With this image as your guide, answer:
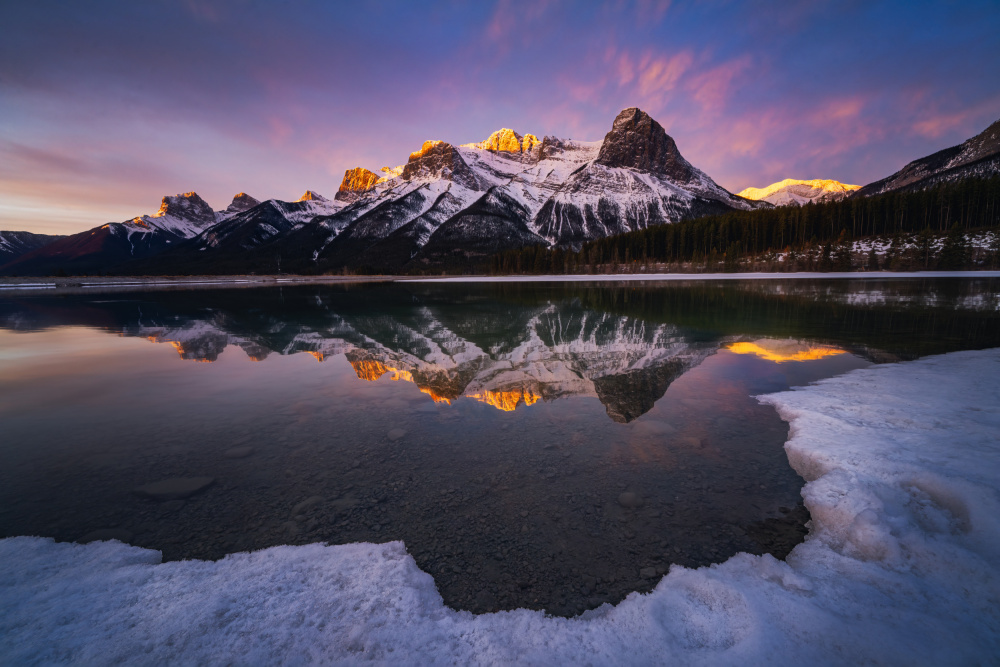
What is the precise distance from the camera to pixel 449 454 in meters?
8.60

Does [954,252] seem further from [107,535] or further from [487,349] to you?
[107,535]

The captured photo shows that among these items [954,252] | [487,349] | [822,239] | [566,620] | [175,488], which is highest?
[822,239]

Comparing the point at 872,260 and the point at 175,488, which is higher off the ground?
the point at 872,260

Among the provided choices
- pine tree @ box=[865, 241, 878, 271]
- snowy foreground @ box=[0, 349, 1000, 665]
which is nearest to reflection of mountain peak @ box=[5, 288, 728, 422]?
snowy foreground @ box=[0, 349, 1000, 665]

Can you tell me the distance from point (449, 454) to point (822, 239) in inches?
6161

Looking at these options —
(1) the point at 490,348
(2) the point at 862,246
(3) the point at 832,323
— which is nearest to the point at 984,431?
(1) the point at 490,348

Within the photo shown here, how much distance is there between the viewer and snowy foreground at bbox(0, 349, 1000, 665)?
3.76 m

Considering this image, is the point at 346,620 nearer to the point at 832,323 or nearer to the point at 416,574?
the point at 416,574

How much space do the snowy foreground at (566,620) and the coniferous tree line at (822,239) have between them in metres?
134

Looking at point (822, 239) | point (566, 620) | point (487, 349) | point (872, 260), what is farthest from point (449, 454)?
point (822, 239)

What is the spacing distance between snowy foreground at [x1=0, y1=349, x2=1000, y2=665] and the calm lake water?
1.41 ft

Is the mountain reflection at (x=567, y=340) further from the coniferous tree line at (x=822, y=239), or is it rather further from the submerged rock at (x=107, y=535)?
the coniferous tree line at (x=822, y=239)

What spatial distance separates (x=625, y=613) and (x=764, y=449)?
19.0ft

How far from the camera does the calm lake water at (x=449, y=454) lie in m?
5.71
